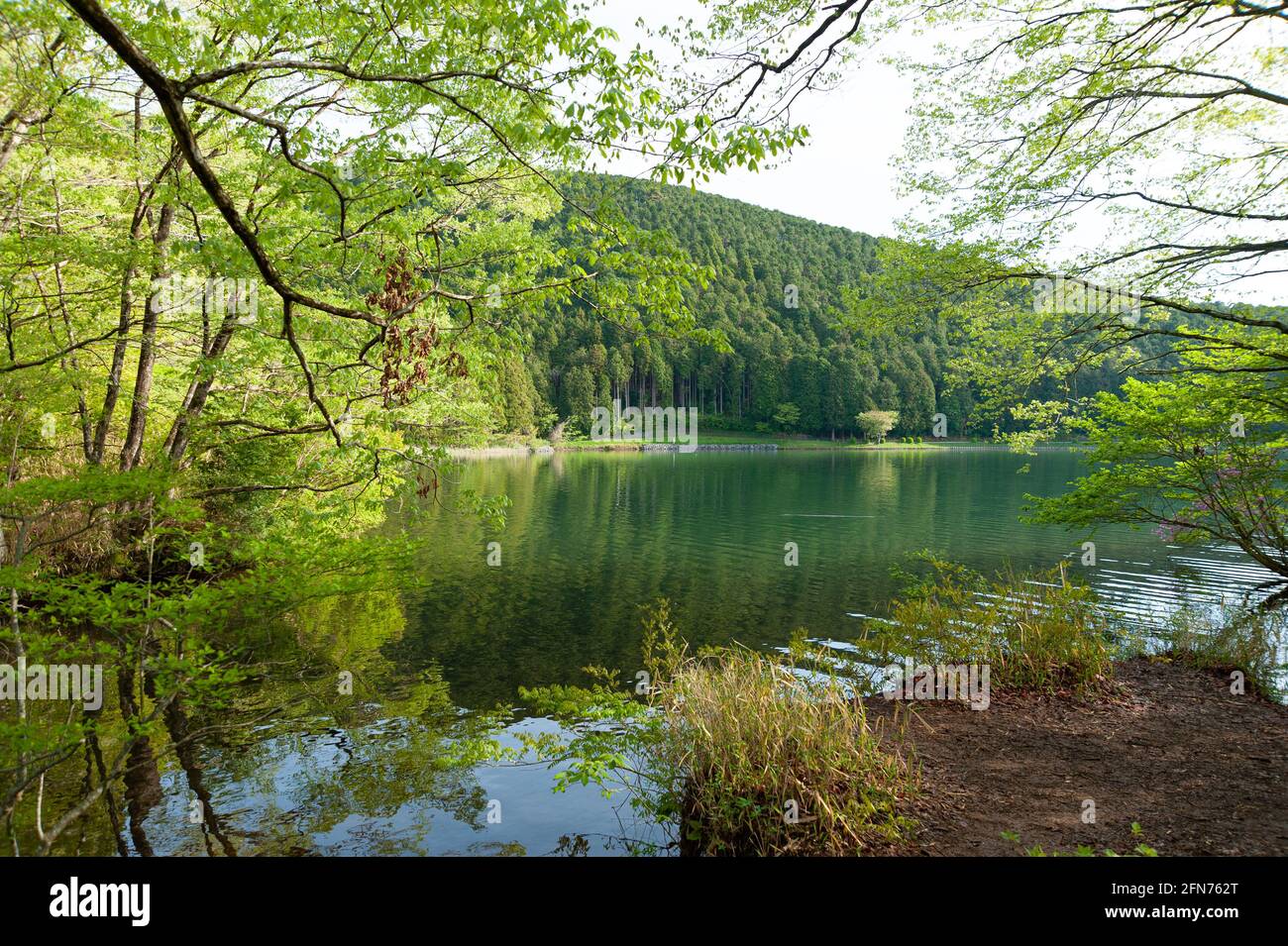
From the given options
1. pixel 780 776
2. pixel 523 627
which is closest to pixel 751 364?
pixel 523 627

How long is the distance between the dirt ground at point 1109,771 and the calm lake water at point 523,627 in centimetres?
295

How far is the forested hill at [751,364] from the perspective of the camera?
114125mm

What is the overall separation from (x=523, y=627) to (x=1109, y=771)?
10524mm

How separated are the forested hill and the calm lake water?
6596 cm

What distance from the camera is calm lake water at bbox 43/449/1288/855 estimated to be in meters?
7.15

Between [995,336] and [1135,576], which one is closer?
[995,336]

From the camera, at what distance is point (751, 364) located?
130 metres

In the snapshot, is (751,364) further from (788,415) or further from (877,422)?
(877,422)

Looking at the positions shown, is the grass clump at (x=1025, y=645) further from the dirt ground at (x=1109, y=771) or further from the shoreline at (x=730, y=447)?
the shoreline at (x=730, y=447)

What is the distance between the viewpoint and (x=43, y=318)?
40.2 ft

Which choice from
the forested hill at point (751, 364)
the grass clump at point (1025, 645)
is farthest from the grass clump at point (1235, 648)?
the forested hill at point (751, 364)
